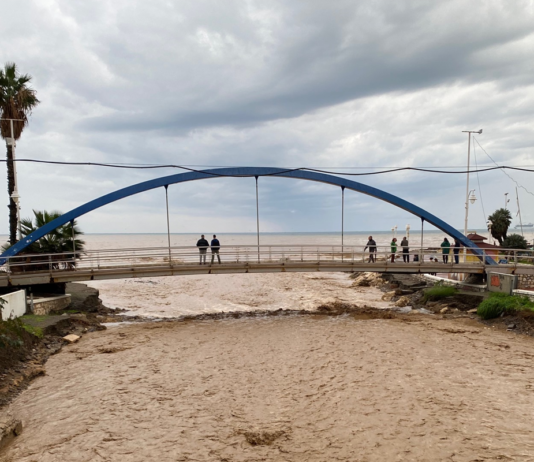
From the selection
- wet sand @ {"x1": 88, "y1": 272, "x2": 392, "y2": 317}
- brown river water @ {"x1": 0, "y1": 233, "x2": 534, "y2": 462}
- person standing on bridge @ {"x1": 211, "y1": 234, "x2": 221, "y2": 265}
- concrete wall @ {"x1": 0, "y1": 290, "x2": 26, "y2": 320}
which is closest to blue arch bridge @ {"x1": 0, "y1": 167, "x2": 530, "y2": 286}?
person standing on bridge @ {"x1": 211, "y1": 234, "x2": 221, "y2": 265}

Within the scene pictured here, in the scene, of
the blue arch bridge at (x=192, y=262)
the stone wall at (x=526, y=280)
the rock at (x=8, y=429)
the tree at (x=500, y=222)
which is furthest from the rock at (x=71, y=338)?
the tree at (x=500, y=222)

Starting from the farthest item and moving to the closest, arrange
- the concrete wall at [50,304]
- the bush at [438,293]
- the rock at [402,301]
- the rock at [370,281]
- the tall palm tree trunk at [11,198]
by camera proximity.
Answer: the rock at [370,281], the tall palm tree trunk at [11,198], the rock at [402,301], the bush at [438,293], the concrete wall at [50,304]

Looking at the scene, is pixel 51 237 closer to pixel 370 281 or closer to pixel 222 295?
pixel 222 295

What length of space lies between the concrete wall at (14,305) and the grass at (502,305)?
15.9 m

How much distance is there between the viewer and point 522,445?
220 inches

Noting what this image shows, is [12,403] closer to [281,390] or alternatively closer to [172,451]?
[172,451]

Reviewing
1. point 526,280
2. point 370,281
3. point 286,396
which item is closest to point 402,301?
point 526,280

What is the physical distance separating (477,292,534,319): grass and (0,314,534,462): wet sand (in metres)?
1.59

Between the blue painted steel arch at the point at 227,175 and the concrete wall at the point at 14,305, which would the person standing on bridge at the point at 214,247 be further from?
the concrete wall at the point at 14,305

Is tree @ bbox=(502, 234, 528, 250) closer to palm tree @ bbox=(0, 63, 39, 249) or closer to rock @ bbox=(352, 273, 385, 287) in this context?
rock @ bbox=(352, 273, 385, 287)

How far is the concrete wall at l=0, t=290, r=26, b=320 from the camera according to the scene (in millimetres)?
11381

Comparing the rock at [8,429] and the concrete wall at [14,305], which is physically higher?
the concrete wall at [14,305]

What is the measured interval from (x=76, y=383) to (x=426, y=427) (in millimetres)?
7206

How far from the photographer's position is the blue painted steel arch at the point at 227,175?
15920 mm
